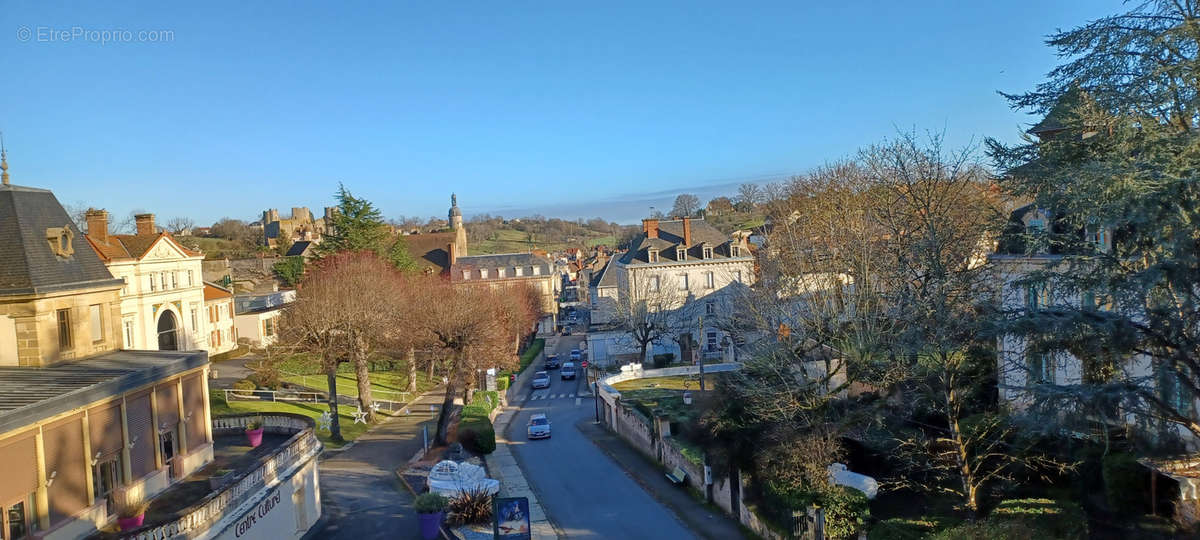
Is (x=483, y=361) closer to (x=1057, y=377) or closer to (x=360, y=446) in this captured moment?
(x=360, y=446)

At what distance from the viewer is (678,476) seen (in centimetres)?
2575

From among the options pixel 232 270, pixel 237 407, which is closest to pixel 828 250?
pixel 237 407

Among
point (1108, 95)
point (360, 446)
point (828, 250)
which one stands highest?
point (1108, 95)

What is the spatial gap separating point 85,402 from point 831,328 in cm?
1880

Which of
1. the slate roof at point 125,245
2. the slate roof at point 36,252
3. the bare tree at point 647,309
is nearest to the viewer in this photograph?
the slate roof at point 36,252

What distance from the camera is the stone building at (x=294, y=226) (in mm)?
99312

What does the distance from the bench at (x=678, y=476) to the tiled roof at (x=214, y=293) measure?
35.7m

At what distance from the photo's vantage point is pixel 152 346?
39.6 m

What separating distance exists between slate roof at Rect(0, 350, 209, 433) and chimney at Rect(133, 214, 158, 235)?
27.5 metres

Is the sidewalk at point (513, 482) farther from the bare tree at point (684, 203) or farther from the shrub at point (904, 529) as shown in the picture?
the bare tree at point (684, 203)

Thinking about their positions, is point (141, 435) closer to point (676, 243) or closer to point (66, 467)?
point (66, 467)


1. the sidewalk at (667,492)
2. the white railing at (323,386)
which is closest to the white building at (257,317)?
the white railing at (323,386)

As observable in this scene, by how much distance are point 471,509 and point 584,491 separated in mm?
7047

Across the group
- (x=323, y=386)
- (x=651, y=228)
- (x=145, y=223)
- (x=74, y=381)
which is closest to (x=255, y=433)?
(x=74, y=381)
